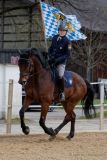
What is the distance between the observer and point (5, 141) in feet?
44.7

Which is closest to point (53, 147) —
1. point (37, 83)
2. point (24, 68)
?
point (37, 83)

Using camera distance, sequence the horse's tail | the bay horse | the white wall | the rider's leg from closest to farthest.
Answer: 1. the bay horse
2. the rider's leg
3. the horse's tail
4. the white wall

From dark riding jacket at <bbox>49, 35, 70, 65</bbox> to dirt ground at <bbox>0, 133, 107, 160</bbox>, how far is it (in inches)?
78.0

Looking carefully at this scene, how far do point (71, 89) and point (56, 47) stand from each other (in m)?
1.31

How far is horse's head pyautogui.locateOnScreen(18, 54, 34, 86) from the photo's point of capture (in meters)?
13.3

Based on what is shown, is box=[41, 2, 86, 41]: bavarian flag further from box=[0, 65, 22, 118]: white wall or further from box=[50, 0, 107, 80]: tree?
box=[50, 0, 107, 80]: tree

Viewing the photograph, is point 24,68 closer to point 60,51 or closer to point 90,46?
point 60,51

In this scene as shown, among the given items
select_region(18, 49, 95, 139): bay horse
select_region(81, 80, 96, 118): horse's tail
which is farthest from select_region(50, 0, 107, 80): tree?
select_region(18, 49, 95, 139): bay horse

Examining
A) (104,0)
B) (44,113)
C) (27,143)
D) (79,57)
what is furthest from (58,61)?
(104,0)

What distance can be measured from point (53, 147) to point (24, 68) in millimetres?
2042

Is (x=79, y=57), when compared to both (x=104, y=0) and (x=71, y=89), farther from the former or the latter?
(x=71, y=89)

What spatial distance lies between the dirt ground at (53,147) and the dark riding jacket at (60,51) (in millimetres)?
1981

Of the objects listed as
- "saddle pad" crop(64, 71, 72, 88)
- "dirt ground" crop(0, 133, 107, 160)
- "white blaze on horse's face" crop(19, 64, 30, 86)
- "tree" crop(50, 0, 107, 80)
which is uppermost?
"white blaze on horse's face" crop(19, 64, 30, 86)

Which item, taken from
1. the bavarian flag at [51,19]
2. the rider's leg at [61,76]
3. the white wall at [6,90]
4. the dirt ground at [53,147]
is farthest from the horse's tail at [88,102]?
the bavarian flag at [51,19]
